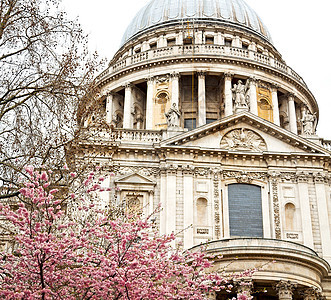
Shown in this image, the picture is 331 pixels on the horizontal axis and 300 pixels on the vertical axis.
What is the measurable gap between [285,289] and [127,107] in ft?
77.7

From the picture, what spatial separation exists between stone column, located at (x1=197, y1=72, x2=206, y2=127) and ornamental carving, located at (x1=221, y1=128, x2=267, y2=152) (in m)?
9.98

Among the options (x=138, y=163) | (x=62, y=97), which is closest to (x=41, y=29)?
(x=62, y=97)

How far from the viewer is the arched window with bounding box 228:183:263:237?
94.8 ft

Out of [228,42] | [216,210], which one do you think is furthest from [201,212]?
[228,42]

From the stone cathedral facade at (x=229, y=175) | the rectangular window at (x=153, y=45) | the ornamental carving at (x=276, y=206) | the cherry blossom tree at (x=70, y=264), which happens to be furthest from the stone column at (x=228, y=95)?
the cherry blossom tree at (x=70, y=264)

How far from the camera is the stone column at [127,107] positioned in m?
42.2

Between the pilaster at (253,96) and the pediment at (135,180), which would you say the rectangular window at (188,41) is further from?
the pediment at (135,180)

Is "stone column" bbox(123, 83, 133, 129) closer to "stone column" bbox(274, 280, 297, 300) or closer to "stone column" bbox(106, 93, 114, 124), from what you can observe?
"stone column" bbox(106, 93, 114, 124)

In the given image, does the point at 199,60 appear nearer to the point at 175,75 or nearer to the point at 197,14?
the point at 175,75

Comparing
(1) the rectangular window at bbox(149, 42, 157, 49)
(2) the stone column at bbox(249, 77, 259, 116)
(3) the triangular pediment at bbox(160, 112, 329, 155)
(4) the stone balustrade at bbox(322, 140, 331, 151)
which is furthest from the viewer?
(1) the rectangular window at bbox(149, 42, 157, 49)

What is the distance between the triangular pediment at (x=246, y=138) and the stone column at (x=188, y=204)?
6.17ft

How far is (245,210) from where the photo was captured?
29.3 meters

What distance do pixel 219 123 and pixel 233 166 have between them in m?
2.68

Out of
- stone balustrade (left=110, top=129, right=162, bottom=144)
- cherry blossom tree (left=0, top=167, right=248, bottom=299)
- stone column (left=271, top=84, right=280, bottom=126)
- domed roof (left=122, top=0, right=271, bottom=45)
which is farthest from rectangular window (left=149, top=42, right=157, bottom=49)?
cherry blossom tree (left=0, top=167, right=248, bottom=299)
